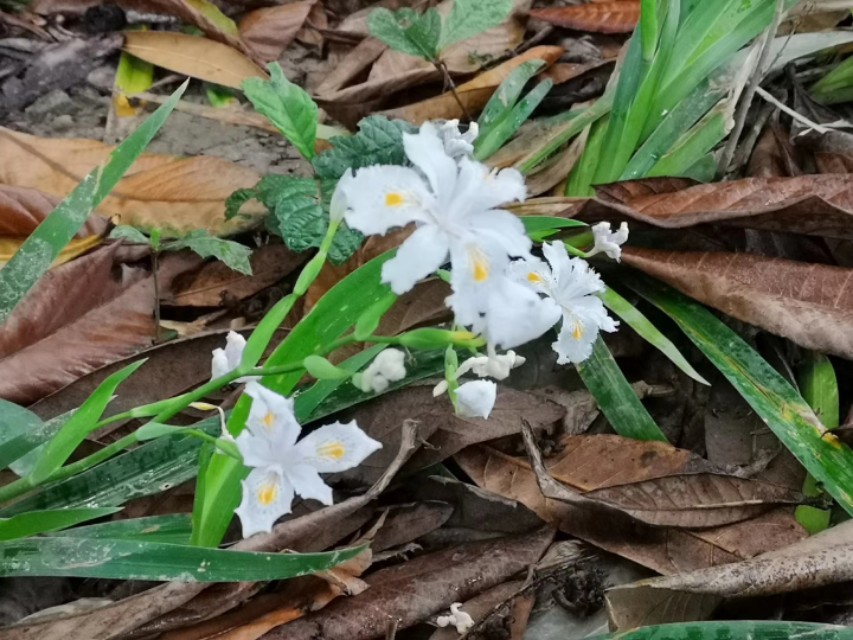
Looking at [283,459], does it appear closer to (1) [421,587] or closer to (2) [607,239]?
(1) [421,587]

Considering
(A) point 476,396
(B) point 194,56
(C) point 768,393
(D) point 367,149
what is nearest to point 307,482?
(A) point 476,396

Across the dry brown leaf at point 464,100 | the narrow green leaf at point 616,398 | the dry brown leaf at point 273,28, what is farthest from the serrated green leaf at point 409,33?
the narrow green leaf at point 616,398

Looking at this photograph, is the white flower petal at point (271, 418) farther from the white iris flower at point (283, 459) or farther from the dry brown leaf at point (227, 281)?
the dry brown leaf at point (227, 281)

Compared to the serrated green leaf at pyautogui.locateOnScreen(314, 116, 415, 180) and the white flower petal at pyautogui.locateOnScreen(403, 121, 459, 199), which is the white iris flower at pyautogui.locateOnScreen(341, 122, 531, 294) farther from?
the serrated green leaf at pyautogui.locateOnScreen(314, 116, 415, 180)

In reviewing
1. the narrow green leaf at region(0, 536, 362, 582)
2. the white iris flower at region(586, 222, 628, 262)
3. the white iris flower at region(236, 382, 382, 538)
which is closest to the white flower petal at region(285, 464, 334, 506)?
the white iris flower at region(236, 382, 382, 538)

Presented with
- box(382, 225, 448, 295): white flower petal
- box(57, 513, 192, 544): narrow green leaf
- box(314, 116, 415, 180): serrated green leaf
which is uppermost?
box(382, 225, 448, 295): white flower petal
